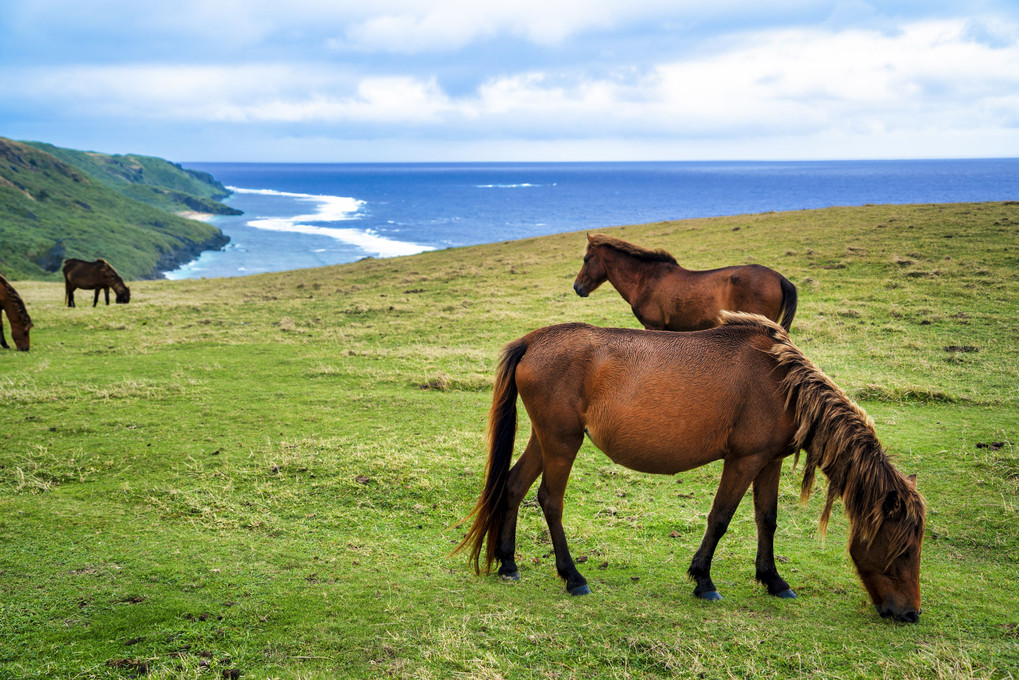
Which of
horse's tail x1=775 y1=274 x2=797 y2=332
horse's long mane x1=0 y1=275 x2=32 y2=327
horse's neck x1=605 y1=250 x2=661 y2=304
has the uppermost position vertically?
horse's neck x1=605 y1=250 x2=661 y2=304

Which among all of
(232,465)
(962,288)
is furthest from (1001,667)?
(962,288)

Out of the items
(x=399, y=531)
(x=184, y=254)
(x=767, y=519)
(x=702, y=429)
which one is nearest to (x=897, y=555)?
→ (x=767, y=519)

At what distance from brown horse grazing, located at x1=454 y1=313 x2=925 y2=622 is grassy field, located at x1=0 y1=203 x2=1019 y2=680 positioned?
334 millimetres

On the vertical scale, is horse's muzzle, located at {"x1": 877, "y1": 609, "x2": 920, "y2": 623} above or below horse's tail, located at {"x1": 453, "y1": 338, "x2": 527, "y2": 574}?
below

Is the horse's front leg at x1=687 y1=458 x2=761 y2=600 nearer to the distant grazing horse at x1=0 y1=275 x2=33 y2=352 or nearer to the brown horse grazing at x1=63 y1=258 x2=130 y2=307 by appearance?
the distant grazing horse at x1=0 y1=275 x2=33 y2=352

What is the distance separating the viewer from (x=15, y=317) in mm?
15008

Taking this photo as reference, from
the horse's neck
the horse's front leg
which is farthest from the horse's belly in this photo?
the horse's neck

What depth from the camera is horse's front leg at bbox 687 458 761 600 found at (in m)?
5.23

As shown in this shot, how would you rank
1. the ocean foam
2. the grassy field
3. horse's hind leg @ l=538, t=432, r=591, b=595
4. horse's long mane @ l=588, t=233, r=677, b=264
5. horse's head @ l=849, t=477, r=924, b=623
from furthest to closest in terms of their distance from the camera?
the ocean foam
horse's long mane @ l=588, t=233, r=677, b=264
horse's hind leg @ l=538, t=432, r=591, b=595
horse's head @ l=849, t=477, r=924, b=623
the grassy field

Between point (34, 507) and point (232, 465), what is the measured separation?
2.11m

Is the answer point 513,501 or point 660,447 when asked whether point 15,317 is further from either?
point 660,447

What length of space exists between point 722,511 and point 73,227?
88.1 meters

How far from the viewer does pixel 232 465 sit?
8.26 meters

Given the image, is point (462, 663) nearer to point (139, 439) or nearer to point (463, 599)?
point (463, 599)
